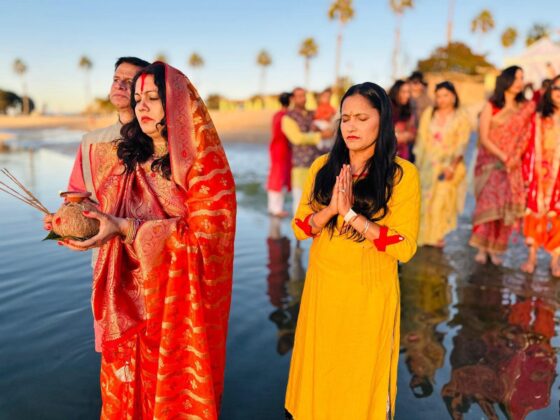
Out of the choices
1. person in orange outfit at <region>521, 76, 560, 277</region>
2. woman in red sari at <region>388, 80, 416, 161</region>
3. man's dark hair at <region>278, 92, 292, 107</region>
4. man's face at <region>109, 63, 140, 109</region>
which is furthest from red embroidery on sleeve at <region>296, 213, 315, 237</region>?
man's dark hair at <region>278, 92, 292, 107</region>

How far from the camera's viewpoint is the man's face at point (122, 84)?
8.19 feet

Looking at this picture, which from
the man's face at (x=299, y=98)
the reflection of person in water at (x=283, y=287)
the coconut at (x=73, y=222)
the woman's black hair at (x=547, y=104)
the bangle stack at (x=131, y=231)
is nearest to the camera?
the coconut at (x=73, y=222)

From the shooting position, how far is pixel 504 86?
5094 mm

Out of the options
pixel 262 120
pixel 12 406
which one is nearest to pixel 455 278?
pixel 12 406

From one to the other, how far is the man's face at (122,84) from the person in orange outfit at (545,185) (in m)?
4.42

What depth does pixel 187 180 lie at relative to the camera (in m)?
2.02

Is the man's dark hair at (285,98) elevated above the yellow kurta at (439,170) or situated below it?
above

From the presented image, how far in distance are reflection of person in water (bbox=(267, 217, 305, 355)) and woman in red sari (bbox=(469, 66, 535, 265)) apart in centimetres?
223

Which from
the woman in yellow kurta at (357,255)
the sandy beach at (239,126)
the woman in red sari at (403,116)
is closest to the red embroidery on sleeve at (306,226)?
the woman in yellow kurta at (357,255)

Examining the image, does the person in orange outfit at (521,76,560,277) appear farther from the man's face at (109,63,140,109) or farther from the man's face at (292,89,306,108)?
the man's face at (109,63,140,109)

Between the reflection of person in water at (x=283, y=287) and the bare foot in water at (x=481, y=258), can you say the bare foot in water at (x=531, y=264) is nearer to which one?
the bare foot in water at (x=481, y=258)

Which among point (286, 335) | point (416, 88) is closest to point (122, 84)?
point (286, 335)

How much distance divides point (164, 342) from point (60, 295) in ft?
9.04

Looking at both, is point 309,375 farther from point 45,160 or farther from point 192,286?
point 45,160
